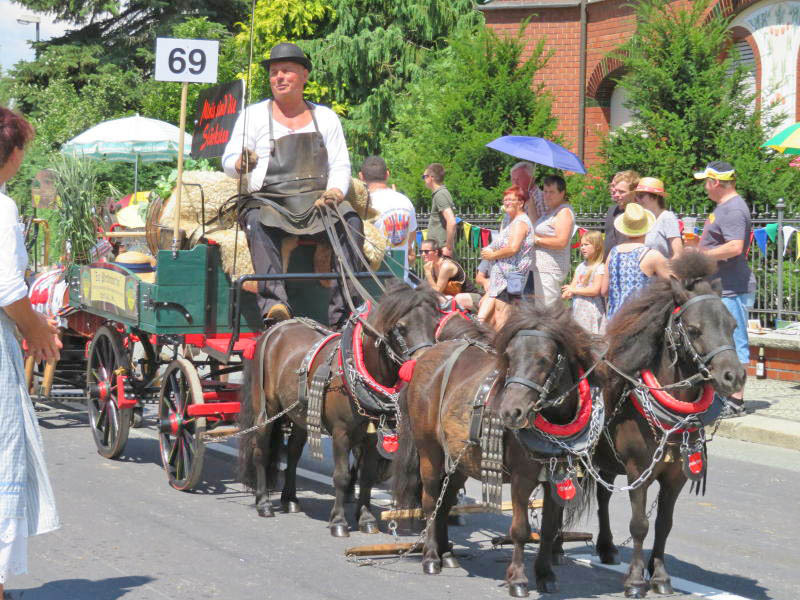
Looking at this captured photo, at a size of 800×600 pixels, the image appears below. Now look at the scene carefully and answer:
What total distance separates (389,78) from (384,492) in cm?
2207

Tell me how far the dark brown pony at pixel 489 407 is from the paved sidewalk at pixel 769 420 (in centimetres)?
505

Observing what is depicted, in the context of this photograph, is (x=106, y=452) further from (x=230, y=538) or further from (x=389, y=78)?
(x=389, y=78)

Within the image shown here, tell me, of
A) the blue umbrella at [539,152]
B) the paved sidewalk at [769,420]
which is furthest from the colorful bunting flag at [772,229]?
the blue umbrella at [539,152]

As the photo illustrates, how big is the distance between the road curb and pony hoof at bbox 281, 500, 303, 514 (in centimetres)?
496

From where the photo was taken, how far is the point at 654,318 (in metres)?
5.82

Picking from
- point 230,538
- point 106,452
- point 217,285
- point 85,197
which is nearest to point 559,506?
point 230,538

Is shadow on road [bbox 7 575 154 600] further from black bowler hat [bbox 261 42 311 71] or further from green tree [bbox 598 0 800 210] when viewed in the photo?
green tree [bbox 598 0 800 210]

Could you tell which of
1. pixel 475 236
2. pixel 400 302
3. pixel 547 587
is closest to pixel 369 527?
pixel 400 302

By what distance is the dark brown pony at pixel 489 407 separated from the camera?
5.29m

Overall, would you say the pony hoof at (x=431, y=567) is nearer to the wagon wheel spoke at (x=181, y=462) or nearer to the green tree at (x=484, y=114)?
the wagon wheel spoke at (x=181, y=462)

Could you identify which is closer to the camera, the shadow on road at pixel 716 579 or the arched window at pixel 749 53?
the shadow on road at pixel 716 579

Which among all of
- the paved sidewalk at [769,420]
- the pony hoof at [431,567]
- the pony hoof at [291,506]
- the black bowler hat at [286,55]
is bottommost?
the pony hoof at [291,506]

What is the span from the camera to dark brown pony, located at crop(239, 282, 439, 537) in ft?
22.0

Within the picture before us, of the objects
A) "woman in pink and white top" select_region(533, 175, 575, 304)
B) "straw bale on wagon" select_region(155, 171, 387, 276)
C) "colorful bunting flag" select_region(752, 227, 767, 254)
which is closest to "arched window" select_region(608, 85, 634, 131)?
"colorful bunting flag" select_region(752, 227, 767, 254)
